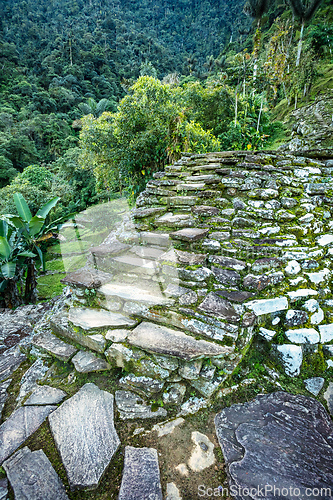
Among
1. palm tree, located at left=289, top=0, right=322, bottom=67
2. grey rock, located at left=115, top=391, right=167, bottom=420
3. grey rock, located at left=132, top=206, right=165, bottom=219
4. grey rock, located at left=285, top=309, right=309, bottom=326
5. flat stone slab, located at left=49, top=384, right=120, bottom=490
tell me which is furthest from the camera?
palm tree, located at left=289, top=0, right=322, bottom=67

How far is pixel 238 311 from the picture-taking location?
2.12 meters

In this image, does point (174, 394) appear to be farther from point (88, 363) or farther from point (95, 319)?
point (95, 319)

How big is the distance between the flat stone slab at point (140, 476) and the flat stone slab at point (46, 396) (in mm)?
752

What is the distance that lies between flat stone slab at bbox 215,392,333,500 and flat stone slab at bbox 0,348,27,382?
2.15m

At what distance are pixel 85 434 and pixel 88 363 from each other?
555 mm

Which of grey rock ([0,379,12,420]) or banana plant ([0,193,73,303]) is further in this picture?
banana plant ([0,193,73,303])

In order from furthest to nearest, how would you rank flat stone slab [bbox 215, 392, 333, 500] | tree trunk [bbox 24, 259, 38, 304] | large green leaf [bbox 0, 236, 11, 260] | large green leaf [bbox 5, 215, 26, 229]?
tree trunk [bbox 24, 259, 38, 304] < large green leaf [bbox 5, 215, 26, 229] < large green leaf [bbox 0, 236, 11, 260] < flat stone slab [bbox 215, 392, 333, 500]

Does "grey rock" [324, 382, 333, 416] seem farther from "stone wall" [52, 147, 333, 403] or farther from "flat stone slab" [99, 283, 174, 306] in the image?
"flat stone slab" [99, 283, 174, 306]

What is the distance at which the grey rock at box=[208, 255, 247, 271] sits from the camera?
2.51 metres

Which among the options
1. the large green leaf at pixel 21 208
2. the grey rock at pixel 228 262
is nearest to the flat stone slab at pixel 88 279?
the grey rock at pixel 228 262

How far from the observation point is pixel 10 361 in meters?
2.68

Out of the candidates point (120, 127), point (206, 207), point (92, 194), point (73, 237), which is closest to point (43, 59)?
point (92, 194)

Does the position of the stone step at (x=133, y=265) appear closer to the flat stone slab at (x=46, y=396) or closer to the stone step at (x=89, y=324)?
the stone step at (x=89, y=324)

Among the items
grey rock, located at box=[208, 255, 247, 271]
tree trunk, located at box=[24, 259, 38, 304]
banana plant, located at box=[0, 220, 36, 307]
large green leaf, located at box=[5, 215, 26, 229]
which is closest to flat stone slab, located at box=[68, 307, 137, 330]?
grey rock, located at box=[208, 255, 247, 271]
